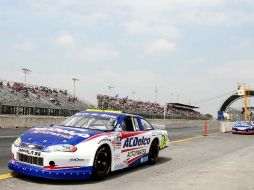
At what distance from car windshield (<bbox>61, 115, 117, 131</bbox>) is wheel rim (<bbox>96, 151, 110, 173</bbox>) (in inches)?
29.6

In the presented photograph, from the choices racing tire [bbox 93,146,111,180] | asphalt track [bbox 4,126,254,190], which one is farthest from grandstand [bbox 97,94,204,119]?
racing tire [bbox 93,146,111,180]

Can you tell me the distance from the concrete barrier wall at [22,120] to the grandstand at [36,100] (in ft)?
2.90

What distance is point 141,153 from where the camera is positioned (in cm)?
1003

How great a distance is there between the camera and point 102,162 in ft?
26.0

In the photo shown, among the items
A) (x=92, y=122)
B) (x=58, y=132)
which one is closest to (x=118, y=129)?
(x=92, y=122)

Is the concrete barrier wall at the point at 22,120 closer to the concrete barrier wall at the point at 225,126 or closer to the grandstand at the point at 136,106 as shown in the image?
the concrete barrier wall at the point at 225,126

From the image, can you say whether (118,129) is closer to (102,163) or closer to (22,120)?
(102,163)

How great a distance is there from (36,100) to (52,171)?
117ft

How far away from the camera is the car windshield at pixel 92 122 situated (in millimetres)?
8758

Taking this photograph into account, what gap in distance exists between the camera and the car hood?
7289 millimetres

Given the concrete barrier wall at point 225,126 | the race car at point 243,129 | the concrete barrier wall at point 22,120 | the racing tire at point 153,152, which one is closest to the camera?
the racing tire at point 153,152

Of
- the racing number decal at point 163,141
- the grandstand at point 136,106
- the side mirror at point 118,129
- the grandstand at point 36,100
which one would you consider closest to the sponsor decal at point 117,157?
the side mirror at point 118,129

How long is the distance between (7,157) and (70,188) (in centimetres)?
420

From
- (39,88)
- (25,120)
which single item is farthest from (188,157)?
(39,88)
